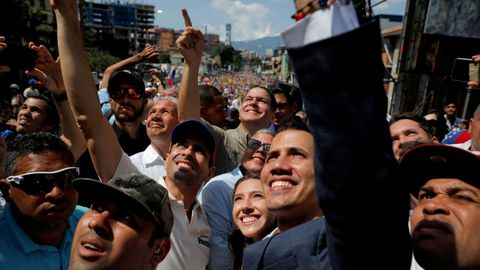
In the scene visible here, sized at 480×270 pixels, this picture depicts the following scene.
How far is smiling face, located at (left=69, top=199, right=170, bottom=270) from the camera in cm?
165

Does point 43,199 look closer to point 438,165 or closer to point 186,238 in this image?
point 186,238

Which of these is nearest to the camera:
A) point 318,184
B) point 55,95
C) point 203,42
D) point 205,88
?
point 318,184

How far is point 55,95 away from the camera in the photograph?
3.14 meters

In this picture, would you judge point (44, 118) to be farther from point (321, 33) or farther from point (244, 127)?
point (321, 33)

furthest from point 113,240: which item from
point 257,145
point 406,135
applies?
point 406,135

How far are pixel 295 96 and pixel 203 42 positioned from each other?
7.95ft

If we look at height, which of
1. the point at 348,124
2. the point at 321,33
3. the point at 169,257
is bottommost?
the point at 169,257

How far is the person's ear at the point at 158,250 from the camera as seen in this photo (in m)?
1.82

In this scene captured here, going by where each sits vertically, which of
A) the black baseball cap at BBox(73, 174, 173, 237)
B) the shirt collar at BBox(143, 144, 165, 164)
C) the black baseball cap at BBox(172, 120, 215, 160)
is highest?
the black baseball cap at BBox(172, 120, 215, 160)

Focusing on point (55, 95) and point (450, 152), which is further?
point (55, 95)

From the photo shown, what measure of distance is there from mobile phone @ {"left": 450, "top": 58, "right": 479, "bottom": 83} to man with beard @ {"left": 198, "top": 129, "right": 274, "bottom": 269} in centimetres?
212

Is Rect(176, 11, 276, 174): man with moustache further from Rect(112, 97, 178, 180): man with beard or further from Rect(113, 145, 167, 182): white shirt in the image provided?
Rect(113, 145, 167, 182): white shirt

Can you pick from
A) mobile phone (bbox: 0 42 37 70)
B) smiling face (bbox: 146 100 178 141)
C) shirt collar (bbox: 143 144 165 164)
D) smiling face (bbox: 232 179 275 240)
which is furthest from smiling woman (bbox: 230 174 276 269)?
mobile phone (bbox: 0 42 37 70)

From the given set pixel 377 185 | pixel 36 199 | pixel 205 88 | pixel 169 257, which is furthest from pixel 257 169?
pixel 377 185
